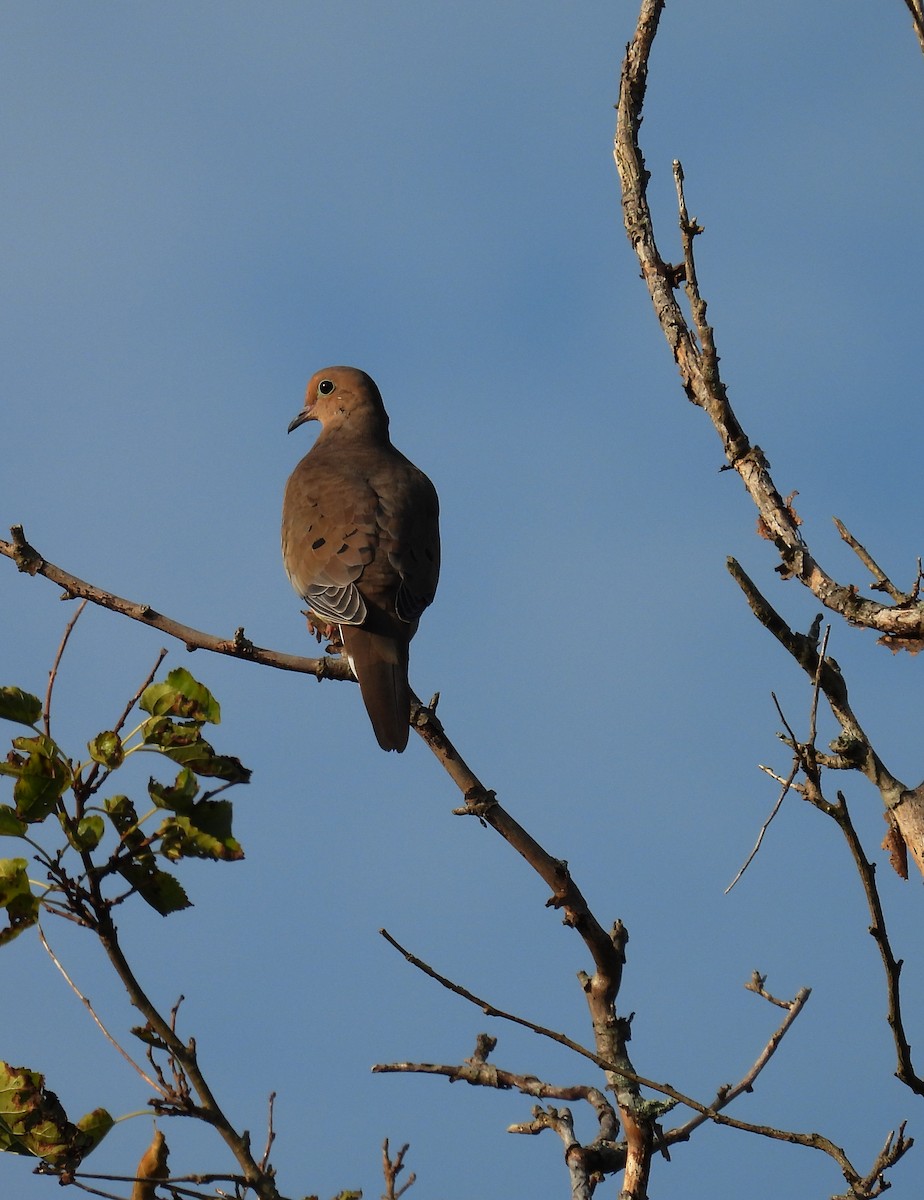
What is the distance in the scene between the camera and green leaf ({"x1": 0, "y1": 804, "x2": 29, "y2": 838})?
2299 mm

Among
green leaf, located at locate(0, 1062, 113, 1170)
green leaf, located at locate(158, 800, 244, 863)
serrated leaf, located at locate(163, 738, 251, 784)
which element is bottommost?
green leaf, located at locate(0, 1062, 113, 1170)

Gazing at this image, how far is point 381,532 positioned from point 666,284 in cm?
200

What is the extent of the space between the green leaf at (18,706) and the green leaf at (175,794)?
26cm

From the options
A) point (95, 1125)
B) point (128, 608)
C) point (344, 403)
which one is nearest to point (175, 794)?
point (95, 1125)

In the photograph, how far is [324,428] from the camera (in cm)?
677

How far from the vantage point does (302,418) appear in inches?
274

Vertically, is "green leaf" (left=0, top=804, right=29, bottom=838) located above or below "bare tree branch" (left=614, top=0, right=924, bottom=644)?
below

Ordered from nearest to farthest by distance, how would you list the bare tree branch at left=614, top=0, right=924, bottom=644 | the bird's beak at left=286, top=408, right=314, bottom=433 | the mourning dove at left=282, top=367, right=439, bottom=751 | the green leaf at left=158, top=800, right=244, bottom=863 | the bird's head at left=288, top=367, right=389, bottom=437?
the green leaf at left=158, top=800, right=244, bottom=863
the bare tree branch at left=614, top=0, right=924, bottom=644
the mourning dove at left=282, top=367, right=439, bottom=751
the bird's head at left=288, top=367, right=389, bottom=437
the bird's beak at left=286, top=408, right=314, bottom=433

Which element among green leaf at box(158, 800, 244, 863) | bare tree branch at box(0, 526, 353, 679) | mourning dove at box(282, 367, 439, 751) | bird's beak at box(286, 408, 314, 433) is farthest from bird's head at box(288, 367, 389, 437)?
green leaf at box(158, 800, 244, 863)

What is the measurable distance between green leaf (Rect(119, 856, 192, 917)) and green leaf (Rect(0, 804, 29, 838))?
0.65 ft

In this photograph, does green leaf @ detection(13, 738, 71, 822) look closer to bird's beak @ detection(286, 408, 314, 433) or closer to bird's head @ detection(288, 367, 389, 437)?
bird's head @ detection(288, 367, 389, 437)

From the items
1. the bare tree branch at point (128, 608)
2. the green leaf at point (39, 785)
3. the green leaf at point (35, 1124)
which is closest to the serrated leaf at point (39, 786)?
the green leaf at point (39, 785)

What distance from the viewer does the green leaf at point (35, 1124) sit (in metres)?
2.37

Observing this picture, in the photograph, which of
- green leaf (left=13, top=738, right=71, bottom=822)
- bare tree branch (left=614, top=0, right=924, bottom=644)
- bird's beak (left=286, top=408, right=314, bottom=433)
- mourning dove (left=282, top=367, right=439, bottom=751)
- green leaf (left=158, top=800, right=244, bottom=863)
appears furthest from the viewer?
bird's beak (left=286, top=408, right=314, bottom=433)
